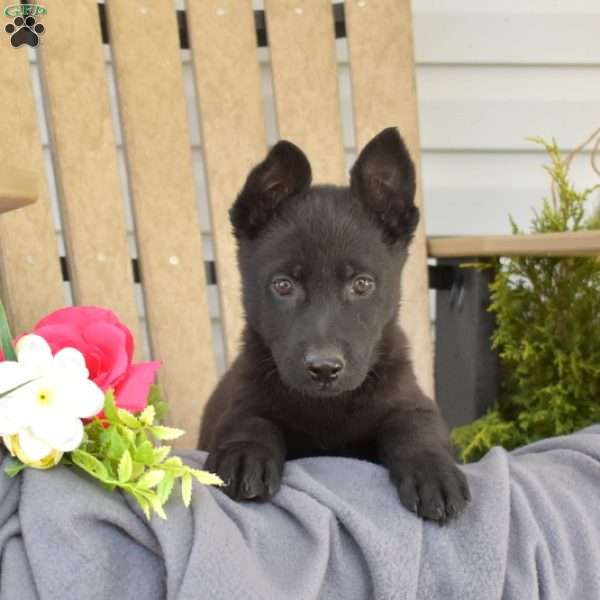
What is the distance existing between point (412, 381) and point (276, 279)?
414 mm

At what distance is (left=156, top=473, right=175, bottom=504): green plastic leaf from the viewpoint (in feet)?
3.86

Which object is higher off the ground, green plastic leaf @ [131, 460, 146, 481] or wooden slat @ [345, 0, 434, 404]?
wooden slat @ [345, 0, 434, 404]

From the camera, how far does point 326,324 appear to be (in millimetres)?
1558

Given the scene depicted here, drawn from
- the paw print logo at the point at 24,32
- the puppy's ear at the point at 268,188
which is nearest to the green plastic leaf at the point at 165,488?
the puppy's ear at the point at 268,188

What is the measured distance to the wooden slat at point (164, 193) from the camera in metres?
2.46

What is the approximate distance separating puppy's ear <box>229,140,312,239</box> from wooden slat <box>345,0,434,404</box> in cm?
85

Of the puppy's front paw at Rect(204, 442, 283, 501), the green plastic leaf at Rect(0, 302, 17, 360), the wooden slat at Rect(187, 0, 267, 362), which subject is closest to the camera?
the green plastic leaf at Rect(0, 302, 17, 360)

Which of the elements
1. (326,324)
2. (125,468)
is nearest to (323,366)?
(326,324)

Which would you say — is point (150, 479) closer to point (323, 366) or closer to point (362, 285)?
point (323, 366)

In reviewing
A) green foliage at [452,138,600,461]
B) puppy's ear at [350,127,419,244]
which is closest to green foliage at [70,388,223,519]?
puppy's ear at [350,127,419,244]

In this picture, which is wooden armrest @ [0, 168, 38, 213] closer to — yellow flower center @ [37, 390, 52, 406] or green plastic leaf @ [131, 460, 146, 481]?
yellow flower center @ [37, 390, 52, 406]

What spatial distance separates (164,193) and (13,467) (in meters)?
1.41

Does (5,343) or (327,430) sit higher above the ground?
A: (5,343)

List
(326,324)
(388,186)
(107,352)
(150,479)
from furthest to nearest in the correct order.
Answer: (388,186) < (326,324) < (107,352) < (150,479)
